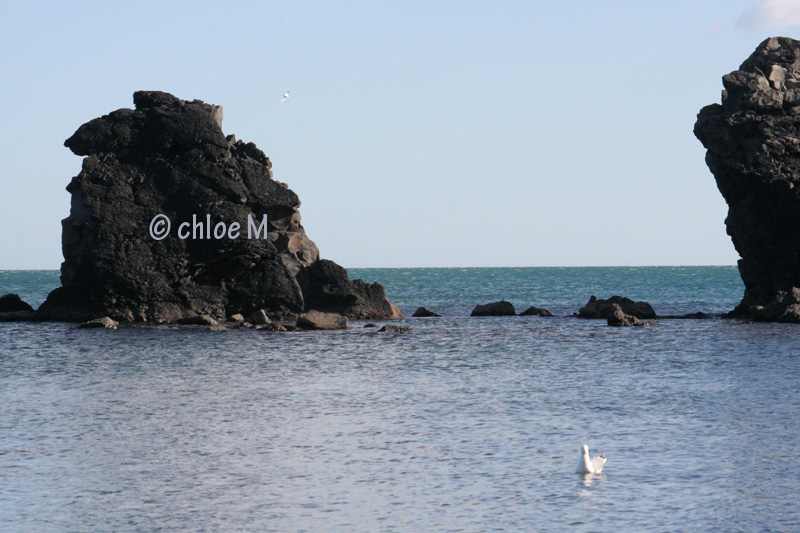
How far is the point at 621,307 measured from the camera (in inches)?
2285

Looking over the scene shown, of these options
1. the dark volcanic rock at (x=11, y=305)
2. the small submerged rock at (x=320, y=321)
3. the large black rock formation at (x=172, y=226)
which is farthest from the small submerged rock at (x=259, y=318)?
the dark volcanic rock at (x=11, y=305)

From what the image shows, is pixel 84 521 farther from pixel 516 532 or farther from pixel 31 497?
pixel 516 532

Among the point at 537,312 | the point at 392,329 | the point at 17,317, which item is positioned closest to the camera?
the point at 392,329

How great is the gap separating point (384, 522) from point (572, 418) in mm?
9370

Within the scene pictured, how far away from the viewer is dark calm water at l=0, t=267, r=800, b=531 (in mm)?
13156

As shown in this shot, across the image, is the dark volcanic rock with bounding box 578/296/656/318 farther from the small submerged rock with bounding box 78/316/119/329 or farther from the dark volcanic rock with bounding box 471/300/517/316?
the small submerged rock with bounding box 78/316/119/329

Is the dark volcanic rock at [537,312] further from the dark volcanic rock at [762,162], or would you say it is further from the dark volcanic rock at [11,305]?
the dark volcanic rock at [11,305]

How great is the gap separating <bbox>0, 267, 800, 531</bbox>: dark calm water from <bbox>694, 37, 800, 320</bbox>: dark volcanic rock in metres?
16.0

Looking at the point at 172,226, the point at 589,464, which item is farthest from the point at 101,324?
the point at 589,464

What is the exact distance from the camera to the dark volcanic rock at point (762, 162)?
167ft

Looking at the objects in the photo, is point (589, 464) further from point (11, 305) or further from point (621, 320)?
point (11, 305)

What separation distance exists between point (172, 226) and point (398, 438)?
37.1 meters

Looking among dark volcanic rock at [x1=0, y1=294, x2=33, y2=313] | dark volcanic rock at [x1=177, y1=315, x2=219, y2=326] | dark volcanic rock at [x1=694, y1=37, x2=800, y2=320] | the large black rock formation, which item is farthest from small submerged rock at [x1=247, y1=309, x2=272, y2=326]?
dark volcanic rock at [x1=694, y1=37, x2=800, y2=320]

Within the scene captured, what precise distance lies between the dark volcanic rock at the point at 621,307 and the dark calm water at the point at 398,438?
60.9 ft
